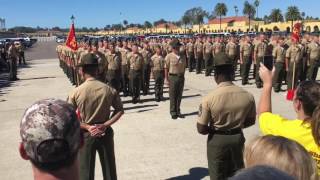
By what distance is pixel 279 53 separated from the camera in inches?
626

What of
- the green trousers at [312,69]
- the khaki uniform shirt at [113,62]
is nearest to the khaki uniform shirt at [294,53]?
the green trousers at [312,69]

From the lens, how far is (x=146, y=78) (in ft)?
54.7

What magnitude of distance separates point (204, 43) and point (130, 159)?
16.6 meters

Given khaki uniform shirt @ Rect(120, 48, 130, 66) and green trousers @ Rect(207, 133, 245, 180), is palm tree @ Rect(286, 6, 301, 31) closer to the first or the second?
khaki uniform shirt @ Rect(120, 48, 130, 66)

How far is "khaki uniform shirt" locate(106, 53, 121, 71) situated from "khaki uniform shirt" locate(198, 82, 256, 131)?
1048 cm

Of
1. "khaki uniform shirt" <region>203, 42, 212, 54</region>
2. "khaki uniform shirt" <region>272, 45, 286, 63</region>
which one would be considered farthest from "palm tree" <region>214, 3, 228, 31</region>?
"khaki uniform shirt" <region>272, 45, 286, 63</region>

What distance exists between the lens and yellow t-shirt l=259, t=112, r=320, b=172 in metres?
3.29

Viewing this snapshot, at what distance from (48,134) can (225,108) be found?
315 centimetres

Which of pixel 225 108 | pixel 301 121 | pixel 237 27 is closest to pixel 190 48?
pixel 225 108

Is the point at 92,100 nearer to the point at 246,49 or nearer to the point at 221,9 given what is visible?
the point at 246,49

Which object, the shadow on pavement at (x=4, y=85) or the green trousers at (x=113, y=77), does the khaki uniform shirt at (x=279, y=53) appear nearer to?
the green trousers at (x=113, y=77)

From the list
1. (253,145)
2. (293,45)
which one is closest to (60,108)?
(253,145)

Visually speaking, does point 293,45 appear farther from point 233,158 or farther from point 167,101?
point 233,158

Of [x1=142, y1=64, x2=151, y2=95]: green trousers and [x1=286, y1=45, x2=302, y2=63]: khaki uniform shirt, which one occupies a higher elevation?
[x1=286, y1=45, x2=302, y2=63]: khaki uniform shirt
